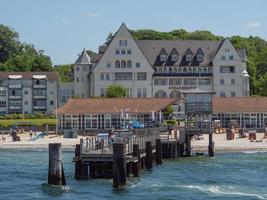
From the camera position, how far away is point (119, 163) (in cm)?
4259

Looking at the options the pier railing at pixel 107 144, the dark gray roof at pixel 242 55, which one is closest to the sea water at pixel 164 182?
the pier railing at pixel 107 144

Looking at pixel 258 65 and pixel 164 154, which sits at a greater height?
pixel 258 65

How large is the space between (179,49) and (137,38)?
44364 mm

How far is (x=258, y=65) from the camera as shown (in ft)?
481

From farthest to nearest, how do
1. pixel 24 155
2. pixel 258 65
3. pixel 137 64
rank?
1. pixel 258 65
2. pixel 137 64
3. pixel 24 155

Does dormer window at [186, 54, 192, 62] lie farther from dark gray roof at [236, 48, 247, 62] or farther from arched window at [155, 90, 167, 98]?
dark gray roof at [236, 48, 247, 62]

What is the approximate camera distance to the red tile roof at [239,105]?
309 feet

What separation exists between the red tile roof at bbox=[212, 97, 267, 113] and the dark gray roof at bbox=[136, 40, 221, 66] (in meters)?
28.7

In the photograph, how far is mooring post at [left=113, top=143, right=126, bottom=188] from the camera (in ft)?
139

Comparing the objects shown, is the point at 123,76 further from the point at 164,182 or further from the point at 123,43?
the point at 164,182

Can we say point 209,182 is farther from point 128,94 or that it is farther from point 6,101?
point 6,101

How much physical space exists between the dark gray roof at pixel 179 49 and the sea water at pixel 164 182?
60.2 meters

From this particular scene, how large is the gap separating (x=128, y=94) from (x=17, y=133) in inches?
1205

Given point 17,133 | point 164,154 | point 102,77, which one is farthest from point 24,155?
point 102,77
